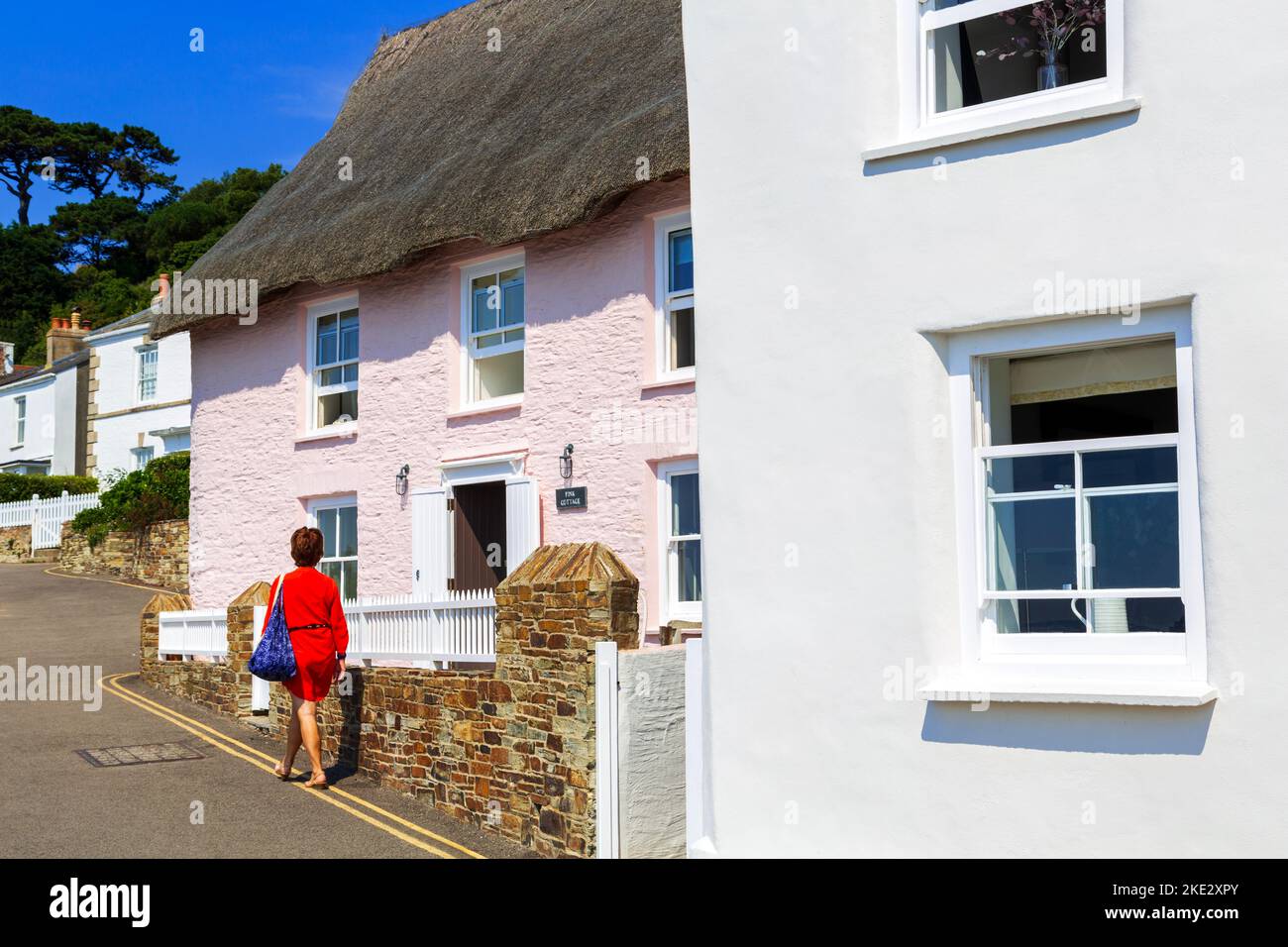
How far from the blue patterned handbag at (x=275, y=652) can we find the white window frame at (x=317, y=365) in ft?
20.2

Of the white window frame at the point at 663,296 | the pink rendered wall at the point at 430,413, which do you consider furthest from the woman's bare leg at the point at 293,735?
the white window frame at the point at 663,296

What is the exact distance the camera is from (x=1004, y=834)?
587 centimetres

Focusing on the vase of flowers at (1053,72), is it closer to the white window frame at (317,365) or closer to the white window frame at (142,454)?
the white window frame at (317,365)

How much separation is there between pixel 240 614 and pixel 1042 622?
907 centimetres

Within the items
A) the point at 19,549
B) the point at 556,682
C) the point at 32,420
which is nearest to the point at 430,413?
the point at 556,682

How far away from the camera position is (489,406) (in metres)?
13.8

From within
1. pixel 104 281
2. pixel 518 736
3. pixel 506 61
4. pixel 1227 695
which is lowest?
pixel 518 736

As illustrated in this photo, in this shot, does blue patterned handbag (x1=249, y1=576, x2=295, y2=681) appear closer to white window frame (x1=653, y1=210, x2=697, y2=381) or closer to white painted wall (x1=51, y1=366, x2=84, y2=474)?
white window frame (x1=653, y1=210, x2=697, y2=381)

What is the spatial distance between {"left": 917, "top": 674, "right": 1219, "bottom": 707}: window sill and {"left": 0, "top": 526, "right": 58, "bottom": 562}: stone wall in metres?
27.8

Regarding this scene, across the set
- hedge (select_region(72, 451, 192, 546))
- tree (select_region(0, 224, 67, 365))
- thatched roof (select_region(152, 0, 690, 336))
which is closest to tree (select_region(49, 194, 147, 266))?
tree (select_region(0, 224, 67, 365))

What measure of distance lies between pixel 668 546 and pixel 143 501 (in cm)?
1741

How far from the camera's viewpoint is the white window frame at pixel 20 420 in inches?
1576

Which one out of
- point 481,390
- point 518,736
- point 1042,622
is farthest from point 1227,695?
point 481,390

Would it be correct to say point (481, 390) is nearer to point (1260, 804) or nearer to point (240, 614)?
point (240, 614)
